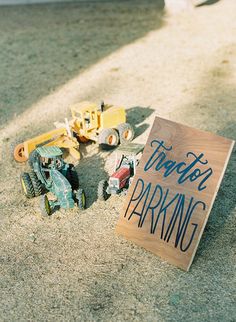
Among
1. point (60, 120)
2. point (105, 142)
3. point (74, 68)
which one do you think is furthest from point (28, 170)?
point (74, 68)

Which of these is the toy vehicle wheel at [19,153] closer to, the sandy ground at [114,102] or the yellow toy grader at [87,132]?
the yellow toy grader at [87,132]

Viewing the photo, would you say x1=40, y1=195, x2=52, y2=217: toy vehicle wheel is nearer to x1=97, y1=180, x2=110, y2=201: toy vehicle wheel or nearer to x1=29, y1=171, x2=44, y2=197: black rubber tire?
x1=29, y1=171, x2=44, y2=197: black rubber tire

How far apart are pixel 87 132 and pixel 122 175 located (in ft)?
5.14

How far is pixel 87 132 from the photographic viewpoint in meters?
6.89

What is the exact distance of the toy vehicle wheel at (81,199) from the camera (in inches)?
215

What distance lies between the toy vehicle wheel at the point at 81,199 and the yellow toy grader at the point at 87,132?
4.13ft

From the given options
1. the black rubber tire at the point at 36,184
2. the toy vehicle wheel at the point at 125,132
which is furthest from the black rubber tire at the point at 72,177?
the toy vehicle wheel at the point at 125,132

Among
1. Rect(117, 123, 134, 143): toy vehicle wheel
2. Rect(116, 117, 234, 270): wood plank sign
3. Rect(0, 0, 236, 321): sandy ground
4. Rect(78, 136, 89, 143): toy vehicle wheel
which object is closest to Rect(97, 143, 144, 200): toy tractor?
Rect(0, 0, 236, 321): sandy ground

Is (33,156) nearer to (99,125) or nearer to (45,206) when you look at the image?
(45,206)

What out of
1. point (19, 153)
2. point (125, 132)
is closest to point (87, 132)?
point (125, 132)

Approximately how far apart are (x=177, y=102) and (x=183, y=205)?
404 cm

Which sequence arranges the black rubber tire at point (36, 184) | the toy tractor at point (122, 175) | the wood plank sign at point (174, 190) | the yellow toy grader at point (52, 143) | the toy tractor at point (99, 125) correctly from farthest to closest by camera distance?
the toy tractor at point (99, 125), the yellow toy grader at point (52, 143), the black rubber tire at point (36, 184), the toy tractor at point (122, 175), the wood plank sign at point (174, 190)

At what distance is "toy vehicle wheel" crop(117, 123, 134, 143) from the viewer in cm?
685

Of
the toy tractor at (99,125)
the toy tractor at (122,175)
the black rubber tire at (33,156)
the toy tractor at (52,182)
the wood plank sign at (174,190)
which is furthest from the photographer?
the toy tractor at (99,125)
